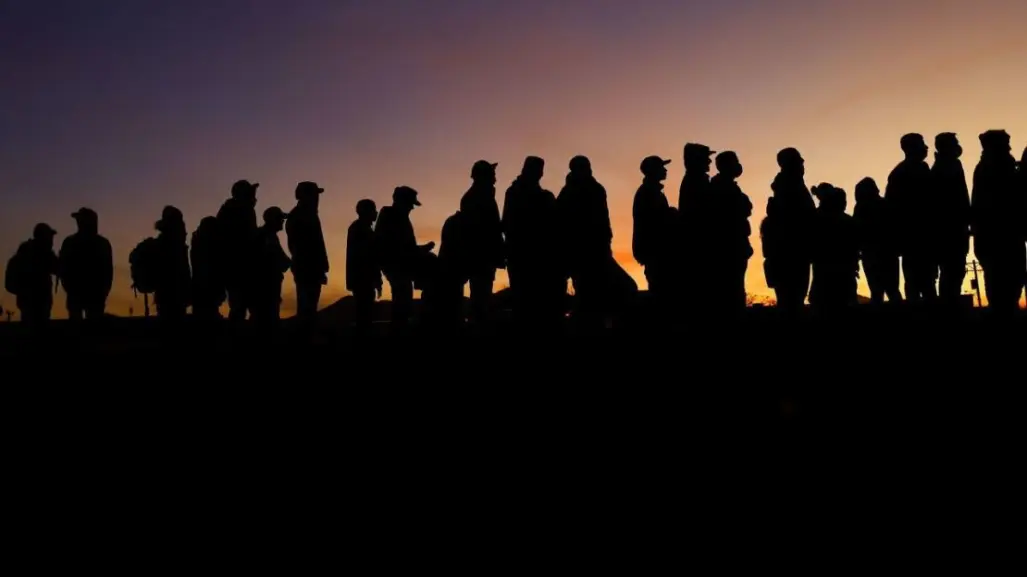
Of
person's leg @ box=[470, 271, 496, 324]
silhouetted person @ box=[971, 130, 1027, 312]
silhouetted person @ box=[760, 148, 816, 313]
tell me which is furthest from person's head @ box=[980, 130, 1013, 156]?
person's leg @ box=[470, 271, 496, 324]

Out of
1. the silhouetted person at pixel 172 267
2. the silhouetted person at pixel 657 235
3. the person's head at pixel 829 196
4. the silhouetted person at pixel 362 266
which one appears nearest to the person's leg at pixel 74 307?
the silhouetted person at pixel 172 267

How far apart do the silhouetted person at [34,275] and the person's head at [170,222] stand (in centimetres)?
253

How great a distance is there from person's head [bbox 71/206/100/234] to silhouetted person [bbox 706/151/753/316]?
9.96m

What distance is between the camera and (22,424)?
820 centimetres

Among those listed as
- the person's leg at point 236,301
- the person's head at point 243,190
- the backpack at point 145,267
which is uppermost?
the person's head at point 243,190

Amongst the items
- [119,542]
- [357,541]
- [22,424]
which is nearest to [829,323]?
[357,541]

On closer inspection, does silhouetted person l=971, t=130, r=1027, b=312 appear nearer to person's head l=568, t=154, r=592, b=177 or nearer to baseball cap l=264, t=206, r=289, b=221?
person's head l=568, t=154, r=592, b=177

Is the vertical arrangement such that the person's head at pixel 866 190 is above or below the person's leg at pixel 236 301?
above

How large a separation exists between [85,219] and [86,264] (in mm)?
765

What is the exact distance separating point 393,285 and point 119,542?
21.4ft

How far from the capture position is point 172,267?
12.7 m

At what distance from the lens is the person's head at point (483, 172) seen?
11.8 metres

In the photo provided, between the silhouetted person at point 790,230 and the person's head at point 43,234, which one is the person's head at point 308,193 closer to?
the person's head at point 43,234

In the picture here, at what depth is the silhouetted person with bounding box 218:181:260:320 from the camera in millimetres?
12352
